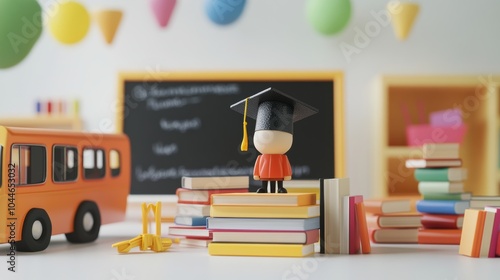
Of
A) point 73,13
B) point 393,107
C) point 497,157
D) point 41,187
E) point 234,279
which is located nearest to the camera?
point 234,279

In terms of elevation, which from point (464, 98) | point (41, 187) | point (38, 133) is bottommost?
point (41, 187)

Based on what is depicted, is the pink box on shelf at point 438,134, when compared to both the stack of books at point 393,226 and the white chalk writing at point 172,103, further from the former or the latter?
the stack of books at point 393,226

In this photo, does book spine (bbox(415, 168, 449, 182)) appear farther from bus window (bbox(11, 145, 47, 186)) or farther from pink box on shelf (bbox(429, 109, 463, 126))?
pink box on shelf (bbox(429, 109, 463, 126))

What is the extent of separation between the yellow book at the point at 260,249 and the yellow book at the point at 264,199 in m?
0.09

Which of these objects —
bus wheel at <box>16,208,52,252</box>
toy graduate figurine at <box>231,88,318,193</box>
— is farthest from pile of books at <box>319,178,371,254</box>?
bus wheel at <box>16,208,52,252</box>

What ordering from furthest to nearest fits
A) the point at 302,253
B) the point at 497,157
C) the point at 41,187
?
the point at 497,157 < the point at 41,187 < the point at 302,253

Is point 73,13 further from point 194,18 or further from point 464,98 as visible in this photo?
point 464,98

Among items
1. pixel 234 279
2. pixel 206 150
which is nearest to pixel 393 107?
Result: pixel 206 150

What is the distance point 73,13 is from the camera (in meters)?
3.07

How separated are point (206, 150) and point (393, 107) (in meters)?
0.95

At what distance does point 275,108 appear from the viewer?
1685mm

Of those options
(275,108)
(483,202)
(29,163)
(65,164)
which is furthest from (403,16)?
(29,163)

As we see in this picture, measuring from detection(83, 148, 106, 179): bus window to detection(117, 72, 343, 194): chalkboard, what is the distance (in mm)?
1204

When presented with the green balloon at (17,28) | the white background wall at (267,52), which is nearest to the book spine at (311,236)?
the green balloon at (17,28)
